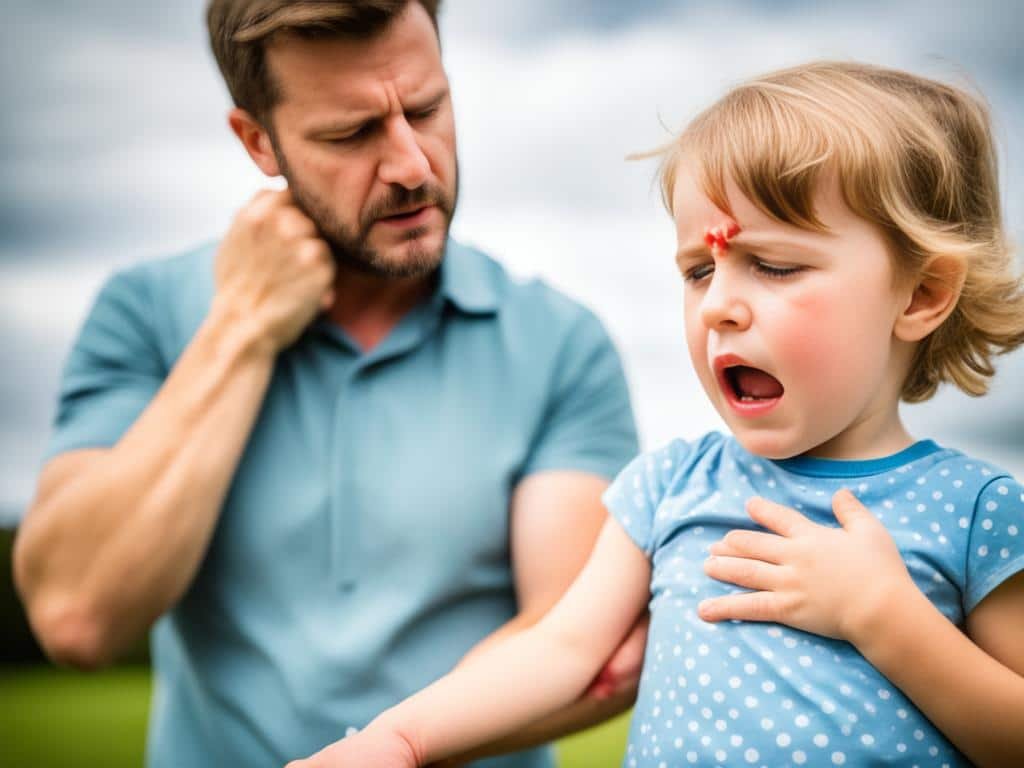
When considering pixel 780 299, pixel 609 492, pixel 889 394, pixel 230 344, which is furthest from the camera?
pixel 230 344

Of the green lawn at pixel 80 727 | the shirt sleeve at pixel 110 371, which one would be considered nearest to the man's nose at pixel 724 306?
the shirt sleeve at pixel 110 371

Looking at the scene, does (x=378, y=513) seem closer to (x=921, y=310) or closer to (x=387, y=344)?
(x=387, y=344)

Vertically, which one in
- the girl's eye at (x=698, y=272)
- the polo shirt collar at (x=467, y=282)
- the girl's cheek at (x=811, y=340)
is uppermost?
the girl's eye at (x=698, y=272)

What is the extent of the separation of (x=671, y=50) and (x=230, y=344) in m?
1.02

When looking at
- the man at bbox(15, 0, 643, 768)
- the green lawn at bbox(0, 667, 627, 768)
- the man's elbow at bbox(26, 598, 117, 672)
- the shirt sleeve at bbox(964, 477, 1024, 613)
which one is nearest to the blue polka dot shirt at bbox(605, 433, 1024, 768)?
the shirt sleeve at bbox(964, 477, 1024, 613)

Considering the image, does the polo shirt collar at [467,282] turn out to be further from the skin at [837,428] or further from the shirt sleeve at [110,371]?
the skin at [837,428]

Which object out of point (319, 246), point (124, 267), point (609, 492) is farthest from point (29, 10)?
point (609, 492)

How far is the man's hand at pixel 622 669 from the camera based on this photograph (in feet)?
4.70

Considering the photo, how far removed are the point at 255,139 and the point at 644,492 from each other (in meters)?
0.97

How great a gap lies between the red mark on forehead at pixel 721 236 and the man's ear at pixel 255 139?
0.90m

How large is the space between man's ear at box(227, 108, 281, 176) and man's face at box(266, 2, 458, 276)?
0.07 meters

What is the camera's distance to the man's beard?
5.66 ft

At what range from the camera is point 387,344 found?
1855mm

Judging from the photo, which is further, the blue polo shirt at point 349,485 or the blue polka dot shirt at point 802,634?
the blue polo shirt at point 349,485
